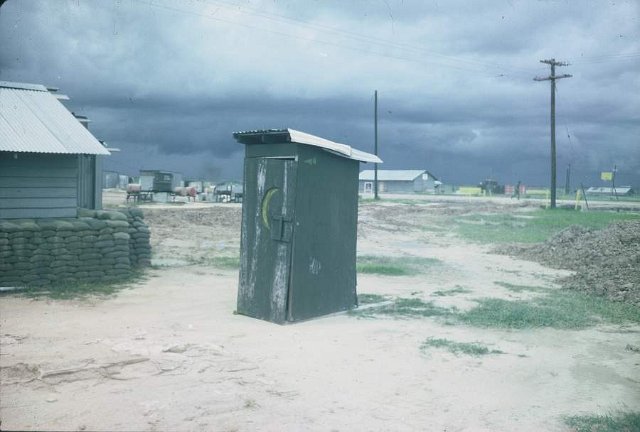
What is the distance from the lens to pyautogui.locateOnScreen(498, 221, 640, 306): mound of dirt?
11.5 meters

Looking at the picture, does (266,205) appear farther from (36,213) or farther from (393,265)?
(393,265)

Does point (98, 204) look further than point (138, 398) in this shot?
Yes

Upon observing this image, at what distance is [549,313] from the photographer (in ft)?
30.2

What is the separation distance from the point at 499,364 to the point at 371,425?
96.8 inches

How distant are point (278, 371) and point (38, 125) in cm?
844

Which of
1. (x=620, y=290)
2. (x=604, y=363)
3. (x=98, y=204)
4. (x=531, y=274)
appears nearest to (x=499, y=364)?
(x=604, y=363)

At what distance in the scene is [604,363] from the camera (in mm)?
6633

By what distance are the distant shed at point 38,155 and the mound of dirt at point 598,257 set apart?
10.8 meters

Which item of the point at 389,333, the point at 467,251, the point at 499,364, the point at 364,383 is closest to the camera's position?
the point at 364,383

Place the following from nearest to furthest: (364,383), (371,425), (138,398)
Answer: (371,425) < (138,398) < (364,383)

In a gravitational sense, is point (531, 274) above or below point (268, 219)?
below

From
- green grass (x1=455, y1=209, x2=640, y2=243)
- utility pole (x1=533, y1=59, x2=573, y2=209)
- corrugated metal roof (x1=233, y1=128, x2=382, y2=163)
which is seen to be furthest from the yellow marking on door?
utility pole (x1=533, y1=59, x2=573, y2=209)

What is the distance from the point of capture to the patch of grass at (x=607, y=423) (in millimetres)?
4641

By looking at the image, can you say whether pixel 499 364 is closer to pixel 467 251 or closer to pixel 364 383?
pixel 364 383
